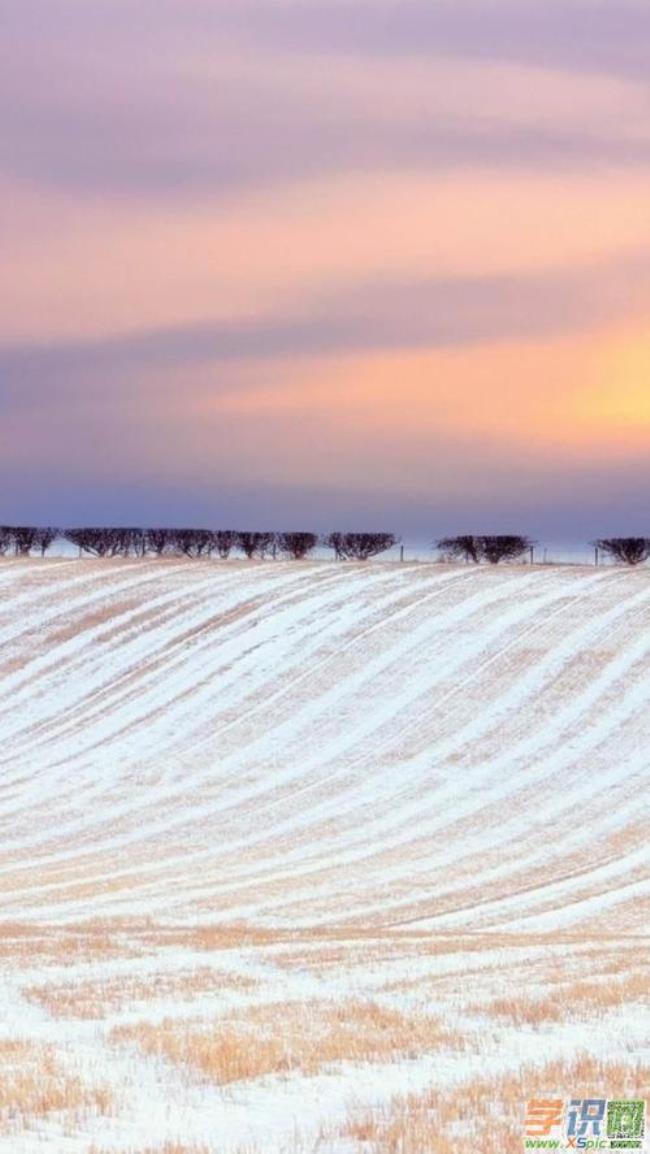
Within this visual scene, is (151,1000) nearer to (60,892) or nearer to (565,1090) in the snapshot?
(565,1090)

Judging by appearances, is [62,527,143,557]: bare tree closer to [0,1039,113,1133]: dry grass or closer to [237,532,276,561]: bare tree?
[237,532,276,561]: bare tree

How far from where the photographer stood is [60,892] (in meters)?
35.6

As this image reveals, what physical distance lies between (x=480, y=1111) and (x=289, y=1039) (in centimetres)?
338

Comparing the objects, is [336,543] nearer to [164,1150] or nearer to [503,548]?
[503,548]

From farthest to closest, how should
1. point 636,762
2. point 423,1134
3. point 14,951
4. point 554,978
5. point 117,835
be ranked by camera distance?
1. point 636,762
2. point 117,835
3. point 14,951
4. point 554,978
5. point 423,1134

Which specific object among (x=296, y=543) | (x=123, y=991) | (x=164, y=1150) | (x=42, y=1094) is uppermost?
(x=296, y=543)

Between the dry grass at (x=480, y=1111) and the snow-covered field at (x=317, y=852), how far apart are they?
0.12 ft

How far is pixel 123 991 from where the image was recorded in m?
17.7

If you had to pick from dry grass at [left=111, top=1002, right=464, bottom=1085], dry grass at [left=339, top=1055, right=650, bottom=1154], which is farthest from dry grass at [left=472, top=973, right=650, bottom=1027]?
dry grass at [left=339, top=1055, right=650, bottom=1154]

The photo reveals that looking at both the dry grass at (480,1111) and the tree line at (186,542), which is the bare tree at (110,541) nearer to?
the tree line at (186,542)

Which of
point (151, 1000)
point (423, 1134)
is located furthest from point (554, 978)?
point (423, 1134)

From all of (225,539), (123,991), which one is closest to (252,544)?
(225,539)

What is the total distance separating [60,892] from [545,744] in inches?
866

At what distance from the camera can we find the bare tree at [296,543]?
94.2m
